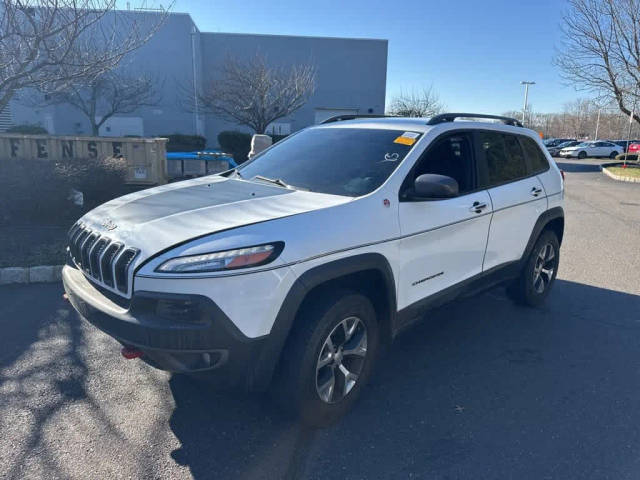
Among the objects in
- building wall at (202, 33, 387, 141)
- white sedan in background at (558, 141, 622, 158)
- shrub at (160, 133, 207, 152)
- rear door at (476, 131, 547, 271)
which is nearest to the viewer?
rear door at (476, 131, 547, 271)

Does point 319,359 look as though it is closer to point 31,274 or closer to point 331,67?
point 31,274

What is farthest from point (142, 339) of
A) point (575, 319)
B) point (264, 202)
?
point (575, 319)

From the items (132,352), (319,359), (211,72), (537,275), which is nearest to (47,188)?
(132,352)

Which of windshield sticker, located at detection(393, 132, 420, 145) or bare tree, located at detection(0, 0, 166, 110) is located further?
bare tree, located at detection(0, 0, 166, 110)

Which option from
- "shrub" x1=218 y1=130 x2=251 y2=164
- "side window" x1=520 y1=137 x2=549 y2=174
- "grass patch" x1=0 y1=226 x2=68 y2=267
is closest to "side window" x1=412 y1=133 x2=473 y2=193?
"side window" x1=520 y1=137 x2=549 y2=174

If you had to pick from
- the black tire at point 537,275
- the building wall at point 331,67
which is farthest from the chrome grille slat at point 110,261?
the building wall at point 331,67

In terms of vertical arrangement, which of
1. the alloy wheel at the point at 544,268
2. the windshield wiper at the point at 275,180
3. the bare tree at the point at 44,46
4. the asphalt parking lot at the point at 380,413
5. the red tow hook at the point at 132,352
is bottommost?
the asphalt parking lot at the point at 380,413

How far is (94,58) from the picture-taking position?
7.36m

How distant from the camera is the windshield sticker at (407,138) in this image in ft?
11.2

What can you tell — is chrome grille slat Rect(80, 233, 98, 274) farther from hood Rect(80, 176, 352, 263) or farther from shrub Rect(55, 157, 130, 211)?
shrub Rect(55, 157, 130, 211)

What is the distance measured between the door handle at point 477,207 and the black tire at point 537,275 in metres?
1.27

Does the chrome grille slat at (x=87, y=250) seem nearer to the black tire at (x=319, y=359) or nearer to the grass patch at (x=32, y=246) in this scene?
the black tire at (x=319, y=359)

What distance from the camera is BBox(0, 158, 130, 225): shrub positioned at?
6.86 metres

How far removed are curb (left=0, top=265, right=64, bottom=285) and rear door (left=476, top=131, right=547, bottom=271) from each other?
4.70 m
